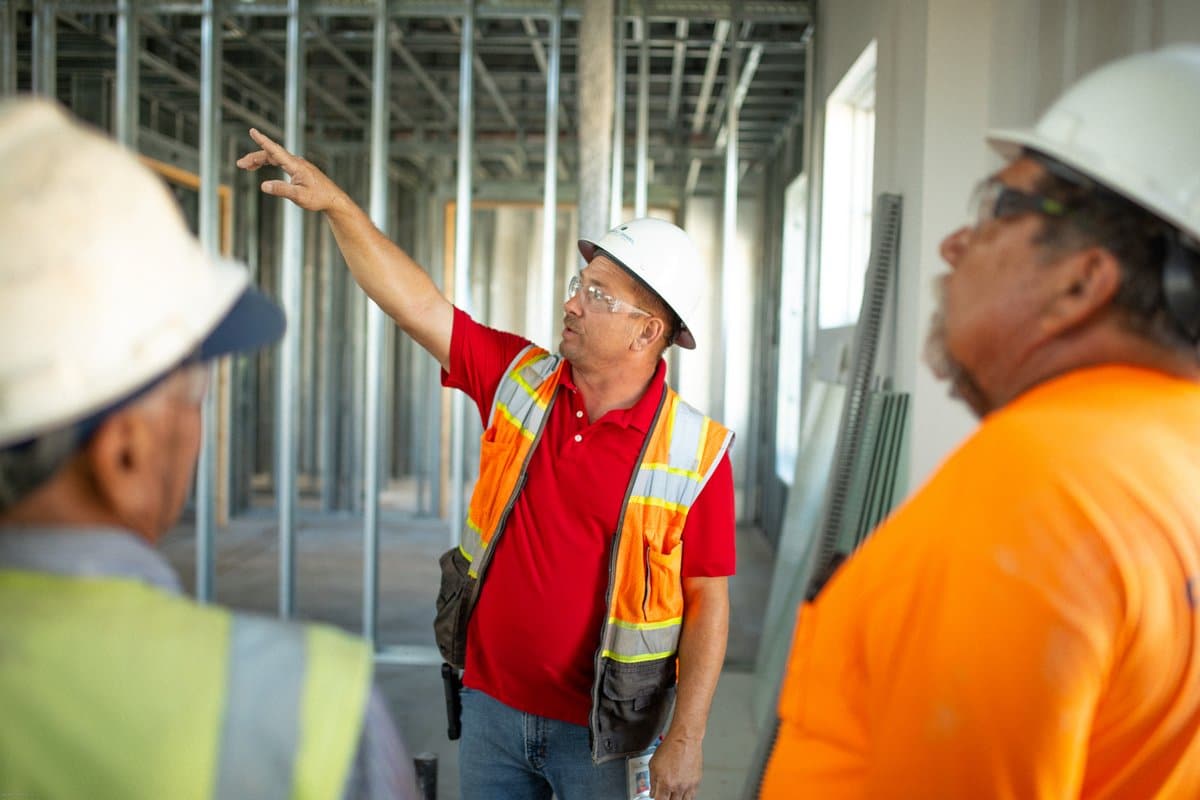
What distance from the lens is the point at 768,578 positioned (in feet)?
21.8

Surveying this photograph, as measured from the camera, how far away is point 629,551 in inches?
73.0

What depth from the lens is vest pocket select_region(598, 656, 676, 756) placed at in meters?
1.80

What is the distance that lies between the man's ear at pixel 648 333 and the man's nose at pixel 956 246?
1.10 metres

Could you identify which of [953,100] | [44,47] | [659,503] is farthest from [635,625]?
[44,47]

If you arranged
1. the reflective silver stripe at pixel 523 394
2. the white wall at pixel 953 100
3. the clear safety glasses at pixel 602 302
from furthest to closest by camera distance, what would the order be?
1. the white wall at pixel 953 100
2. the clear safety glasses at pixel 602 302
3. the reflective silver stripe at pixel 523 394

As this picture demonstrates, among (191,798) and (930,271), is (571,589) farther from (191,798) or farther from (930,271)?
(930,271)

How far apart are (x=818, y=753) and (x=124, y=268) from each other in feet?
2.46

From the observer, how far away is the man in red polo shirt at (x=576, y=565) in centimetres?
183

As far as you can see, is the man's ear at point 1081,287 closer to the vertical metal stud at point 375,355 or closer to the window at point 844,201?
the window at point 844,201

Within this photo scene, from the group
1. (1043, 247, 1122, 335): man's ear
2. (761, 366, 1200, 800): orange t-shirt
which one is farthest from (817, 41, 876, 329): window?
(761, 366, 1200, 800): orange t-shirt

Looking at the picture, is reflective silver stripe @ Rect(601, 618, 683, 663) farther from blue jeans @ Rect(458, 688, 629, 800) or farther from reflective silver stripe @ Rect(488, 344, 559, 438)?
reflective silver stripe @ Rect(488, 344, 559, 438)

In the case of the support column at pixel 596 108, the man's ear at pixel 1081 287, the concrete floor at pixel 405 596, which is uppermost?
the support column at pixel 596 108

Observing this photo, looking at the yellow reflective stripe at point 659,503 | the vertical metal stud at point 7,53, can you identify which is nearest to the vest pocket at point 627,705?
the yellow reflective stripe at point 659,503

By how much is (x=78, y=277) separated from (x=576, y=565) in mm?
1352
